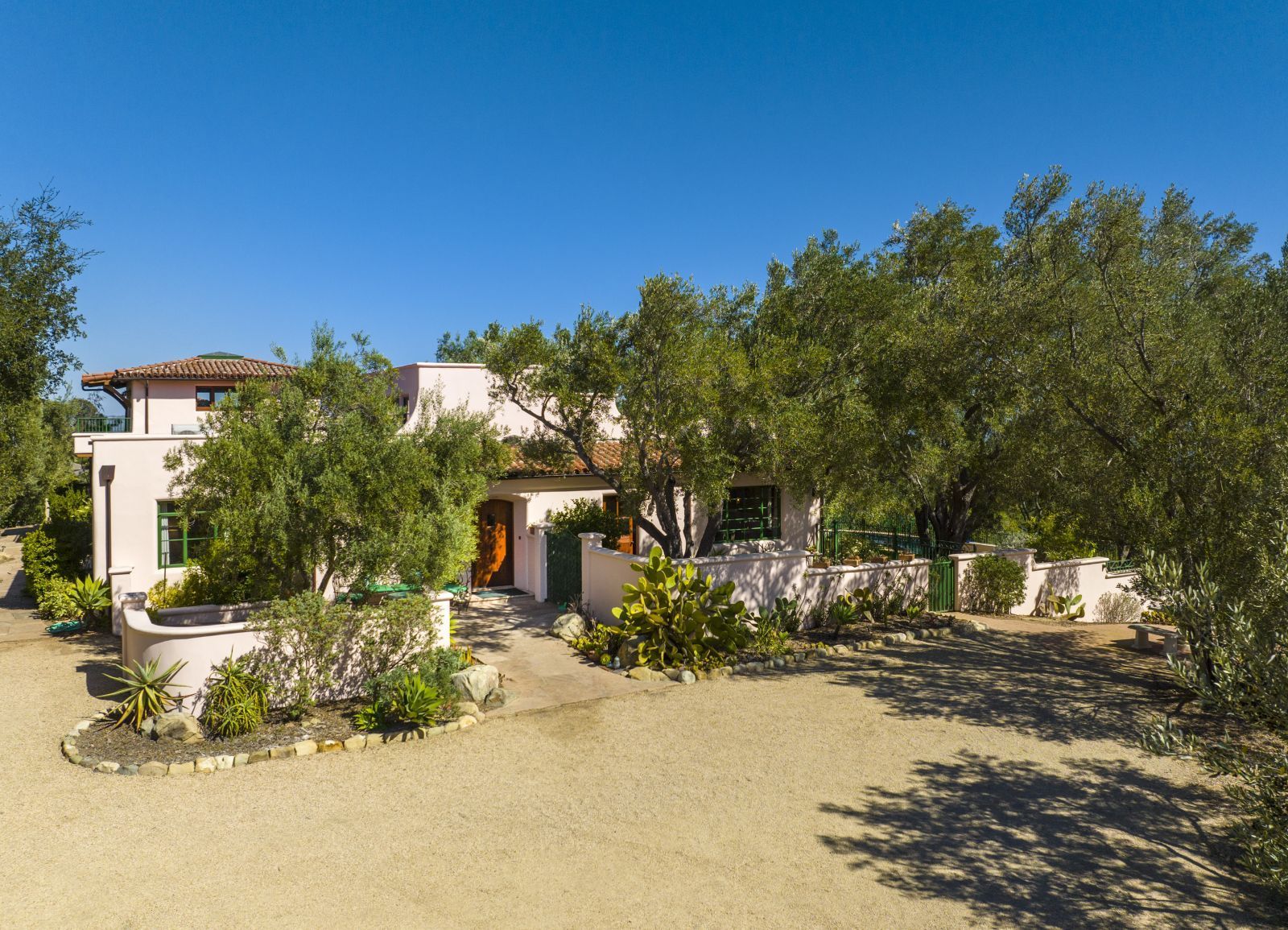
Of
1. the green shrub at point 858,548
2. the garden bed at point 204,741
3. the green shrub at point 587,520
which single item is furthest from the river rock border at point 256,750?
the green shrub at point 858,548

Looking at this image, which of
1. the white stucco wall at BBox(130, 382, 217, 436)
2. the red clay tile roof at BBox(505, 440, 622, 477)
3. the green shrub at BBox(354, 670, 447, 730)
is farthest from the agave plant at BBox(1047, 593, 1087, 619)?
the white stucco wall at BBox(130, 382, 217, 436)

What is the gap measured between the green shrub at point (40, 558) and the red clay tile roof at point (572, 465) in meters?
10.1

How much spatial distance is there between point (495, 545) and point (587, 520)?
2.56m

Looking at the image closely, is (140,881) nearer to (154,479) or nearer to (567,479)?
(154,479)

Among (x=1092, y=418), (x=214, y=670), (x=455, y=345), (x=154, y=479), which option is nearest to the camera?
(x=214, y=670)

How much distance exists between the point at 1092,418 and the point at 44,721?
15.4m

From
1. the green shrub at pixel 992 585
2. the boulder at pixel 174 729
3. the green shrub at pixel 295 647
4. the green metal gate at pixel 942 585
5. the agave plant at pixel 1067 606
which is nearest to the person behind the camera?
the boulder at pixel 174 729

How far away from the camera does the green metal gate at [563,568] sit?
15.6m

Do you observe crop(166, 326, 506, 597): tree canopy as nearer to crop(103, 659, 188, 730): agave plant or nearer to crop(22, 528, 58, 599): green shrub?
crop(103, 659, 188, 730): agave plant

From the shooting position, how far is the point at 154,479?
14.2 m

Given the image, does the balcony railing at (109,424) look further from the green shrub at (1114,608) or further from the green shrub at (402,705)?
the green shrub at (1114,608)

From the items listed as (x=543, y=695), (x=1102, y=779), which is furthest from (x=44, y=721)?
(x=1102, y=779)

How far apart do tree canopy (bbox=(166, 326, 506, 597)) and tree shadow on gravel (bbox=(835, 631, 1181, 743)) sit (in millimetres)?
6797

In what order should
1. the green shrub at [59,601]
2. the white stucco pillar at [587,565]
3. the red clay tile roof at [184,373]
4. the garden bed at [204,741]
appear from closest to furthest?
1. the garden bed at [204,741]
2. the white stucco pillar at [587,565]
3. the green shrub at [59,601]
4. the red clay tile roof at [184,373]
